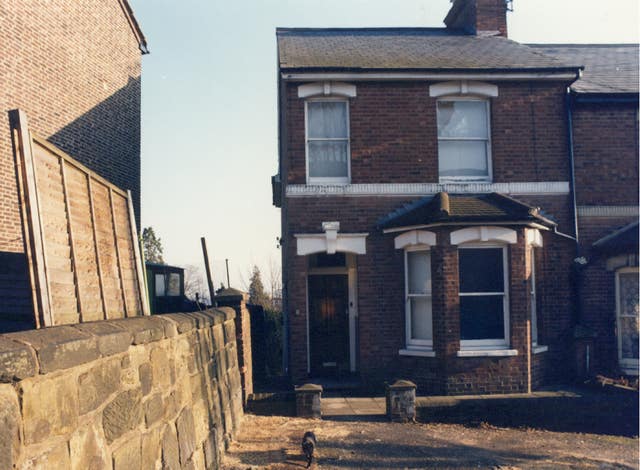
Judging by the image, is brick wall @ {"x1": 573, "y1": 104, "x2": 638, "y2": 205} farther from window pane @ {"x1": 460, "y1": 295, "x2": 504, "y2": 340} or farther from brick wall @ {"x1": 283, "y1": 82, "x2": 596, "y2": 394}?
window pane @ {"x1": 460, "y1": 295, "x2": 504, "y2": 340}

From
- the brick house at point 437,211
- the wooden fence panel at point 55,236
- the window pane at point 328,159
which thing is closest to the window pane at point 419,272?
the brick house at point 437,211

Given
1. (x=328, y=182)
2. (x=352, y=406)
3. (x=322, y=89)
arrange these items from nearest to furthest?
(x=352, y=406)
(x=322, y=89)
(x=328, y=182)

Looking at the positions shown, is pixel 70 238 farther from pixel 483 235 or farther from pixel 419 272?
Result: pixel 419 272

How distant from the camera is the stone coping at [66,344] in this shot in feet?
6.54

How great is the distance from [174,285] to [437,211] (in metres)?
9.51

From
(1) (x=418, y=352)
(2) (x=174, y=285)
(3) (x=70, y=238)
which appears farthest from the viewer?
(2) (x=174, y=285)

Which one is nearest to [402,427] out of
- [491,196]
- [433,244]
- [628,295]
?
[433,244]

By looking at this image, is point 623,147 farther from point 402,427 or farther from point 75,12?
point 75,12

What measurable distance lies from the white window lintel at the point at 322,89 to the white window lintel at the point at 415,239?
3132 millimetres

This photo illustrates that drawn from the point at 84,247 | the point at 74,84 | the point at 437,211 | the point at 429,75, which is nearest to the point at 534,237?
the point at 437,211

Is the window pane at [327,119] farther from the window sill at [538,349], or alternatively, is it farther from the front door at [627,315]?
the front door at [627,315]

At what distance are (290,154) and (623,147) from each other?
6961mm

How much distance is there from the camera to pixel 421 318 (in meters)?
12.0

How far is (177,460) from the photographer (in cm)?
427
